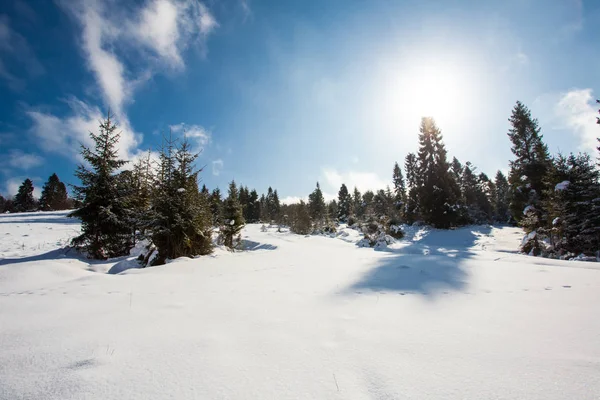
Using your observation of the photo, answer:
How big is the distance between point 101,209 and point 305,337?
11338 mm

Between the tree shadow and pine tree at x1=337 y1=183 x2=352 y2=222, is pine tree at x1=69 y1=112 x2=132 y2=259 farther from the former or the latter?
pine tree at x1=337 y1=183 x2=352 y2=222

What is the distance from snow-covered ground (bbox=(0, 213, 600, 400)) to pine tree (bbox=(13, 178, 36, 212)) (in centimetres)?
6234

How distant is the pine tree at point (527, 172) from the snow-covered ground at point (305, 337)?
13373mm

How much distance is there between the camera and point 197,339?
1789 millimetres

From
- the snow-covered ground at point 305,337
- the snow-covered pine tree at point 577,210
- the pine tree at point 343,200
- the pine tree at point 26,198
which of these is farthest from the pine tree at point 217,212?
the pine tree at point 26,198

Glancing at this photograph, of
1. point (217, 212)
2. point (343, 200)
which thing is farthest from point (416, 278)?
point (343, 200)

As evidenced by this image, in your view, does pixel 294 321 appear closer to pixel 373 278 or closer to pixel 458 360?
pixel 458 360

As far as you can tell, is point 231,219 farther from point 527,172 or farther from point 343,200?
point 343,200

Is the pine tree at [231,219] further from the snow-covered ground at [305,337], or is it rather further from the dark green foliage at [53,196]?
the dark green foliage at [53,196]

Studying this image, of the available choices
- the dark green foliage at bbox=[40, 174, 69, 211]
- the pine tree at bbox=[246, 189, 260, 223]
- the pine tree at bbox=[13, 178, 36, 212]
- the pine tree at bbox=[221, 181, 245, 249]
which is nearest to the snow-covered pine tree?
the pine tree at bbox=[221, 181, 245, 249]

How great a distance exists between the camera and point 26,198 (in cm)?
4653

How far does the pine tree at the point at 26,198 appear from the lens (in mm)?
46003

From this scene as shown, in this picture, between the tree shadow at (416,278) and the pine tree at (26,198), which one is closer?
the tree shadow at (416,278)

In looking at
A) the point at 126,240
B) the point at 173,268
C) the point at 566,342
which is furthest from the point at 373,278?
the point at 126,240
